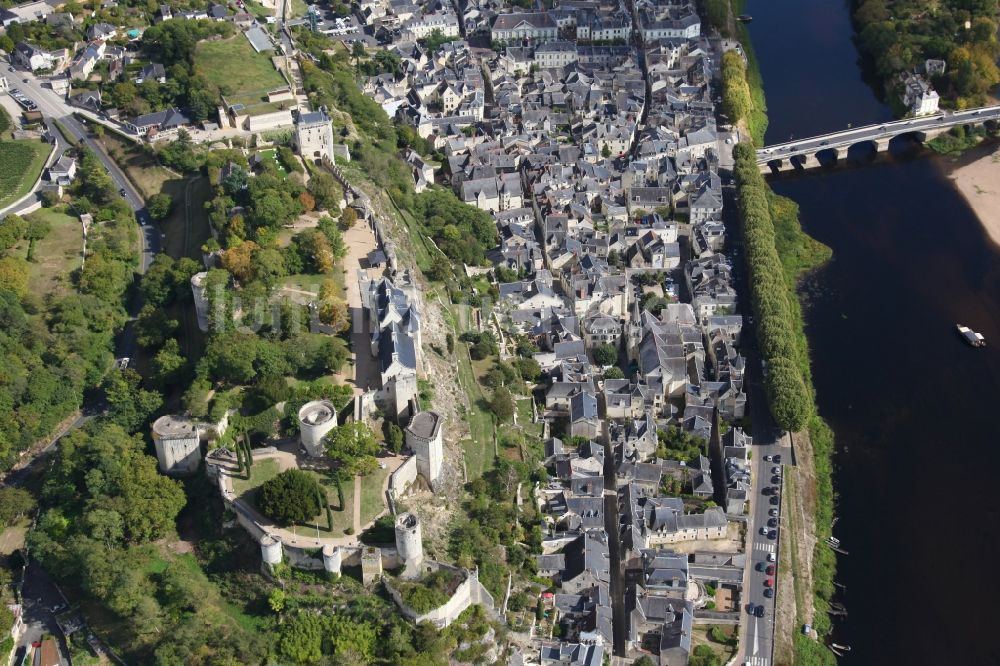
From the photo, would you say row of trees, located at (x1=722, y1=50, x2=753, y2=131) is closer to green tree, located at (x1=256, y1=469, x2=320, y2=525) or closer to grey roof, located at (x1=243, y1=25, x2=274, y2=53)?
grey roof, located at (x1=243, y1=25, x2=274, y2=53)

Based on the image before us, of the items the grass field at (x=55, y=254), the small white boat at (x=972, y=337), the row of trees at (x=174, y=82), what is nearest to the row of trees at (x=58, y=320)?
the grass field at (x=55, y=254)

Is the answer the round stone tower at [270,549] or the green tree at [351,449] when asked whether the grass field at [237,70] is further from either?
the round stone tower at [270,549]

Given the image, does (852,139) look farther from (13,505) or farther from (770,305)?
(13,505)

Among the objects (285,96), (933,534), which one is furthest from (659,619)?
(285,96)

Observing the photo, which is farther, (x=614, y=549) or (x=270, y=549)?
(x=614, y=549)

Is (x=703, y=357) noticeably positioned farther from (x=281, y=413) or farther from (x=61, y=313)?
(x=61, y=313)

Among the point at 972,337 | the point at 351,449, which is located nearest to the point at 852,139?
the point at 972,337

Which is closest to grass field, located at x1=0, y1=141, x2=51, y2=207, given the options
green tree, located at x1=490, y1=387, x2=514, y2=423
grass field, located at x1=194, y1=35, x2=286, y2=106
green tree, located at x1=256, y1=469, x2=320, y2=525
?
grass field, located at x1=194, y1=35, x2=286, y2=106
